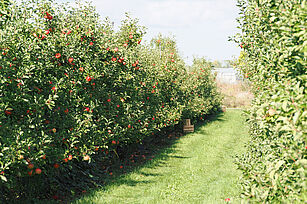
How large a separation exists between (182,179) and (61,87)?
3.88 m

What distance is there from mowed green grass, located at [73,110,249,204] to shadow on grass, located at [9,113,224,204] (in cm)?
6

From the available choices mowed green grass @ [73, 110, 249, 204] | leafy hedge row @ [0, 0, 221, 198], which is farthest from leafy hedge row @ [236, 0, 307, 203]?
leafy hedge row @ [0, 0, 221, 198]

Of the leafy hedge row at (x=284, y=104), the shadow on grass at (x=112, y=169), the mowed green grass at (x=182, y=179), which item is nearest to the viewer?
the leafy hedge row at (x=284, y=104)

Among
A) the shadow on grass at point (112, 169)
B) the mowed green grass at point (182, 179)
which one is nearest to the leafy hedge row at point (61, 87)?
the shadow on grass at point (112, 169)

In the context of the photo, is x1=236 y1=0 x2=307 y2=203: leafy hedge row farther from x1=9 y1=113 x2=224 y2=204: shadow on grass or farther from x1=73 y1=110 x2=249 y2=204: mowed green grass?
x1=9 y1=113 x2=224 y2=204: shadow on grass

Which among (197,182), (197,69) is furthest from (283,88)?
(197,69)

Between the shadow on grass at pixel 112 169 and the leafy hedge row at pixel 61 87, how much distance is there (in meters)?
0.54

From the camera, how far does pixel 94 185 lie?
6691mm

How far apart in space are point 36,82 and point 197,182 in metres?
4.45

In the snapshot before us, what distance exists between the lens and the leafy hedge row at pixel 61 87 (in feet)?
14.6

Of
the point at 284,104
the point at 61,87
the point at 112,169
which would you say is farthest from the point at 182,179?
the point at 284,104

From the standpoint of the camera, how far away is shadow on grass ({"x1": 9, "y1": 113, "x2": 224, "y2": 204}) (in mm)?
6035

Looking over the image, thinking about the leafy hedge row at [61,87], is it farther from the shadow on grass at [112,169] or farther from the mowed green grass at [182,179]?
the mowed green grass at [182,179]

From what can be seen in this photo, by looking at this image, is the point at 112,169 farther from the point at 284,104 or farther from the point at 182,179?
the point at 284,104
